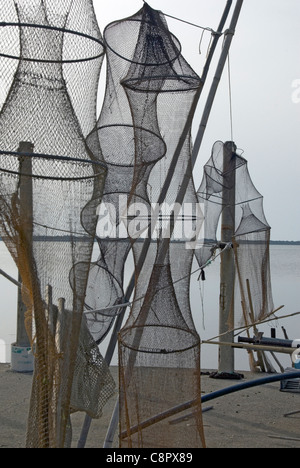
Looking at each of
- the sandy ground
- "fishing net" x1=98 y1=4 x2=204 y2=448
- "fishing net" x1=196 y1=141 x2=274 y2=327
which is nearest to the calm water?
"fishing net" x1=196 y1=141 x2=274 y2=327

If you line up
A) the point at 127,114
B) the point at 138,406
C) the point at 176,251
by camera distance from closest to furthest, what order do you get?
1. the point at 138,406
2. the point at 176,251
3. the point at 127,114

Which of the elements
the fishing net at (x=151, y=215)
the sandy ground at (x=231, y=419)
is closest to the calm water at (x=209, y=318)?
the sandy ground at (x=231, y=419)

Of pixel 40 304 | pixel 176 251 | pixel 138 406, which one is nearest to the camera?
pixel 40 304

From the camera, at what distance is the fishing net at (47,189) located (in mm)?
3826

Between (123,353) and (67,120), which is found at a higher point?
(67,120)

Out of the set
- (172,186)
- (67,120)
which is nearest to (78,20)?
(67,120)

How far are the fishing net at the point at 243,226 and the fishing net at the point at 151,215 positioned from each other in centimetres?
339

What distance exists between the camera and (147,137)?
5.19 meters

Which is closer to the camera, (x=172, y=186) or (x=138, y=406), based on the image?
(x=138, y=406)

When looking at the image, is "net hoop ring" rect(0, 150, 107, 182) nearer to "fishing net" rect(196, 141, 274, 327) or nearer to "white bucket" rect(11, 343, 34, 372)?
"white bucket" rect(11, 343, 34, 372)

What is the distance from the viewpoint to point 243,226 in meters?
10.2

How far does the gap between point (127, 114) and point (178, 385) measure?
2.96m

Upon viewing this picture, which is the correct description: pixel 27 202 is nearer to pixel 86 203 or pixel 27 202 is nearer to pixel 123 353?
pixel 86 203

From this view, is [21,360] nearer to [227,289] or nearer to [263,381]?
[227,289]
